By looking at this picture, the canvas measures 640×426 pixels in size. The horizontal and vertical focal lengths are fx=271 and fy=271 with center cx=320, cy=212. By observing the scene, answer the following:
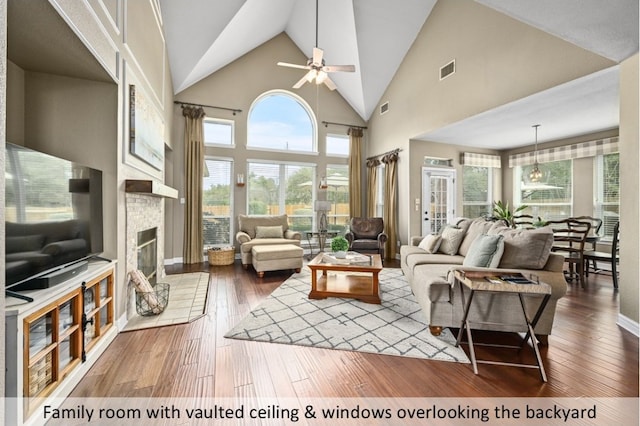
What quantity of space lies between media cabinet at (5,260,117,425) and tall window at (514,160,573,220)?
7552 mm

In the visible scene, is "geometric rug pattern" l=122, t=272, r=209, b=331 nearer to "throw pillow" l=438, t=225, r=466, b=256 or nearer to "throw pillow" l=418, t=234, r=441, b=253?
"throw pillow" l=418, t=234, r=441, b=253

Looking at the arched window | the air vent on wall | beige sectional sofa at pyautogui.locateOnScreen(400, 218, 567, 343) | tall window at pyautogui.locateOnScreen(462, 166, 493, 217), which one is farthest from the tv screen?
tall window at pyautogui.locateOnScreen(462, 166, 493, 217)

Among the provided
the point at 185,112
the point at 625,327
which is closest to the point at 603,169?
the point at 625,327

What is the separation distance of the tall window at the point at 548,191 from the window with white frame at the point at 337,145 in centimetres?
396

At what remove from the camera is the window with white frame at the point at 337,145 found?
22.3ft

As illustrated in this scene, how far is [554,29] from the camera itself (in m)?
2.08

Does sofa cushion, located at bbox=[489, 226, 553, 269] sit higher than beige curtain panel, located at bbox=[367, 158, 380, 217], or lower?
lower

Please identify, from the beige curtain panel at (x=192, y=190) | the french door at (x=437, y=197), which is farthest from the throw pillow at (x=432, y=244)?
the beige curtain panel at (x=192, y=190)

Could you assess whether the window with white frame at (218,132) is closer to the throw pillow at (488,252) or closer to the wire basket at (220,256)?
the wire basket at (220,256)

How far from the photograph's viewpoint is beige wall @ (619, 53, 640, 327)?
240 cm

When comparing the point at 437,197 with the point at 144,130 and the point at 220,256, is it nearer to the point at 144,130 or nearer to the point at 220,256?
the point at 220,256

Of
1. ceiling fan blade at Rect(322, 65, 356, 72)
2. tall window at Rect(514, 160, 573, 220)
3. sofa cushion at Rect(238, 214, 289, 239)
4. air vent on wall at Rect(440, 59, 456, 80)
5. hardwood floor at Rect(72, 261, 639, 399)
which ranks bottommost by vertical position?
hardwood floor at Rect(72, 261, 639, 399)

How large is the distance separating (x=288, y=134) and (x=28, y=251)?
17.8 ft

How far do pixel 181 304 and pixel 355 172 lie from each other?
16.0ft
